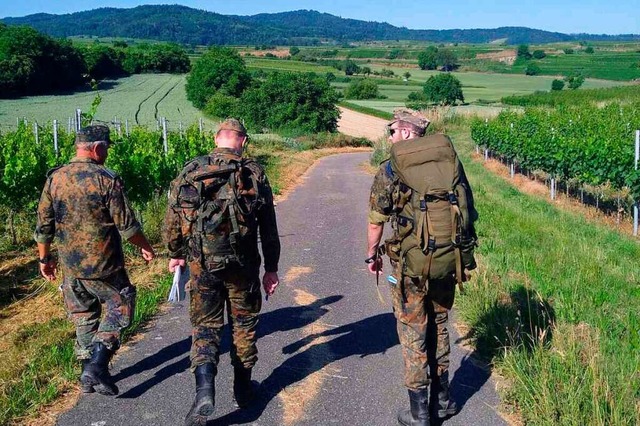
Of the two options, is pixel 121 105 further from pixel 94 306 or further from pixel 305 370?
pixel 305 370

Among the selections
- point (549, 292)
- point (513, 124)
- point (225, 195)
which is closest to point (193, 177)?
point (225, 195)

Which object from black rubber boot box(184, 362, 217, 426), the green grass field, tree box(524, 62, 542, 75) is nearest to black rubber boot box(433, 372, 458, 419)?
black rubber boot box(184, 362, 217, 426)

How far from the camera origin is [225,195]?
451 cm

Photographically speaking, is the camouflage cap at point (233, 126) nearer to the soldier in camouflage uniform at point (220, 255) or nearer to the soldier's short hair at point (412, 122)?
the soldier in camouflage uniform at point (220, 255)

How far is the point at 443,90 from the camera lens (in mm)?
66750

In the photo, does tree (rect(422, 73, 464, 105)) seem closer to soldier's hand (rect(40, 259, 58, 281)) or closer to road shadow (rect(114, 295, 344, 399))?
Answer: road shadow (rect(114, 295, 344, 399))

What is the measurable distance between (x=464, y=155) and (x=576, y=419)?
31.5 metres

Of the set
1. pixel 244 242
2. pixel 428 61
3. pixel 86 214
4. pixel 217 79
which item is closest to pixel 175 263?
pixel 244 242

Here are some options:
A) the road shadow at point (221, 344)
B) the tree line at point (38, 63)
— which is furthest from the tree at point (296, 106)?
the road shadow at point (221, 344)

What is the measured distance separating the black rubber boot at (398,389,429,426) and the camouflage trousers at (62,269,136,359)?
82.4 inches

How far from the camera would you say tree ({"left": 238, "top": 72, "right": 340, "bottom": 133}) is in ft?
144

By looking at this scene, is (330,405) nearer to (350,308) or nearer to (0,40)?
(350,308)

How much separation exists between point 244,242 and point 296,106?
40.5 m

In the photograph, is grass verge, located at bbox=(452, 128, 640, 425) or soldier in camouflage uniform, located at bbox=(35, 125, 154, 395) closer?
grass verge, located at bbox=(452, 128, 640, 425)
